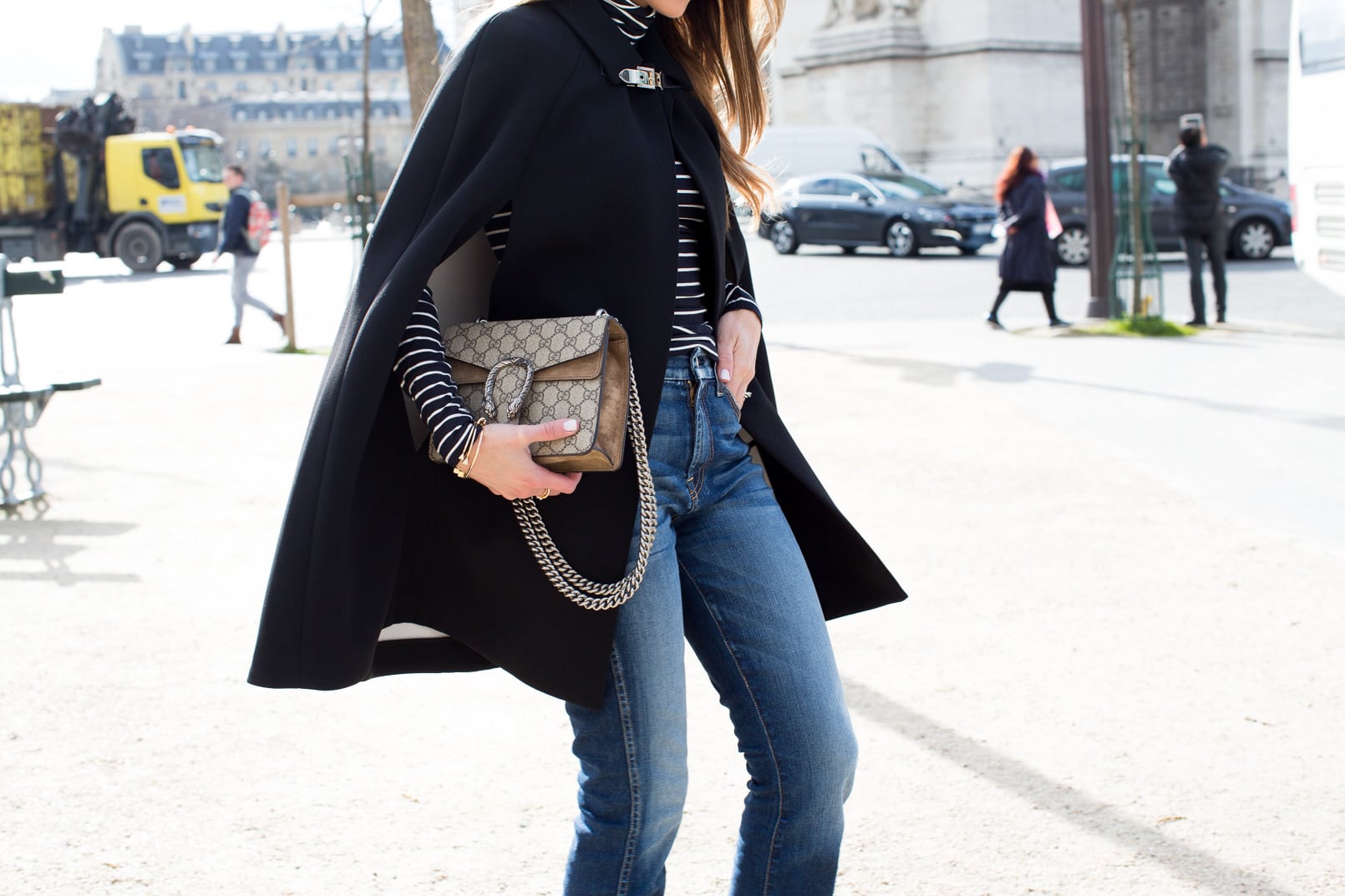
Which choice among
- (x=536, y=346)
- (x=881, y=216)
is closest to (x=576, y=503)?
(x=536, y=346)

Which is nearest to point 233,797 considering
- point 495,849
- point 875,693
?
point 495,849

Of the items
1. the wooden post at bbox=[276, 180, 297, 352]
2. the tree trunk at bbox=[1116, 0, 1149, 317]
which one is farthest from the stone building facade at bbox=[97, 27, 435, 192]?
the tree trunk at bbox=[1116, 0, 1149, 317]

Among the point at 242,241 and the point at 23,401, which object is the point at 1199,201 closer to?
the point at 242,241

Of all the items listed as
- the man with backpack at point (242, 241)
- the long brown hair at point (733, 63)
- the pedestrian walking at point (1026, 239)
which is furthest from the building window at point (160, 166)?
the long brown hair at point (733, 63)

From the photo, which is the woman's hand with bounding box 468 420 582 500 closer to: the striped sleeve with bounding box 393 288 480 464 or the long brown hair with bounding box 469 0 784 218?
the striped sleeve with bounding box 393 288 480 464

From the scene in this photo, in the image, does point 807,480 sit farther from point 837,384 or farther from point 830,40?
point 830,40

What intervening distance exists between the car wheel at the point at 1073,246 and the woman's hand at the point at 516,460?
18835 mm

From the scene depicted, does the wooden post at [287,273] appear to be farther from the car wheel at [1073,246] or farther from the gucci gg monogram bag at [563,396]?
the gucci gg monogram bag at [563,396]

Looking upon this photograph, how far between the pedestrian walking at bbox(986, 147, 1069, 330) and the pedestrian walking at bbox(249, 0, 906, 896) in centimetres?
1155

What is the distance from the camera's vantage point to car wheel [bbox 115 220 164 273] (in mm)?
30750

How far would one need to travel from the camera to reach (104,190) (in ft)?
104

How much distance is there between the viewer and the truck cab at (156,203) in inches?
1218

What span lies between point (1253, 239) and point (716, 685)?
1909 centimetres

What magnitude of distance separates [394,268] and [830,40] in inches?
1273
